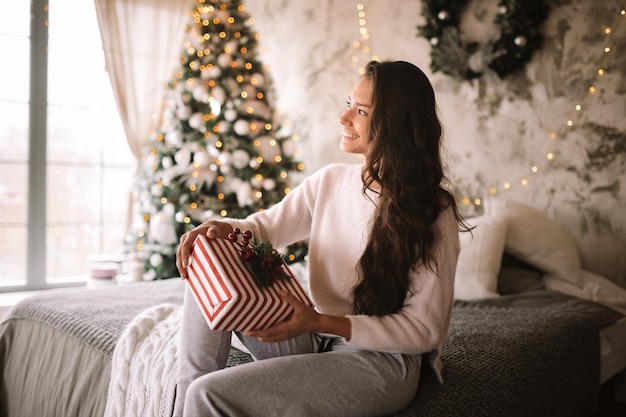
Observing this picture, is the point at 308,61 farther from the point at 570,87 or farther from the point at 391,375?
the point at 391,375

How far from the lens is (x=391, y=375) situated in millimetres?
1338

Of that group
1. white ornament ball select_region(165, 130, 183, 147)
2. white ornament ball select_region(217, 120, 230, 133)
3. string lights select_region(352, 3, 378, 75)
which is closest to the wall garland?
string lights select_region(352, 3, 378, 75)

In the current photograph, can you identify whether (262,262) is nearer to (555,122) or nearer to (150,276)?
(555,122)

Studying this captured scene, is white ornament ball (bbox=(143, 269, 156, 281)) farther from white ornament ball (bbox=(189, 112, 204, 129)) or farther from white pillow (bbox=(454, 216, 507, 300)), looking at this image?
white pillow (bbox=(454, 216, 507, 300))

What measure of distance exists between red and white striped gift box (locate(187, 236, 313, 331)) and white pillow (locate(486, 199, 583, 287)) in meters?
1.64

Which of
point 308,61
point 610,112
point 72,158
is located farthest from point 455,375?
point 72,158

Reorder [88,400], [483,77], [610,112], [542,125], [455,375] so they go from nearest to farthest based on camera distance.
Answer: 1. [455,375]
2. [88,400]
3. [610,112]
4. [542,125]
5. [483,77]

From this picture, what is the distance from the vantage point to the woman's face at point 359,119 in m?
1.52

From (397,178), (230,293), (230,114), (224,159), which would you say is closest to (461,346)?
(397,178)

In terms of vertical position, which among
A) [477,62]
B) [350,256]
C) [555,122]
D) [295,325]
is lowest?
[295,325]

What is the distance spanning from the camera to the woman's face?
1.52 meters

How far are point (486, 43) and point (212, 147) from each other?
1883mm

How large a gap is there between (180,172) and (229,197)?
0.37 meters

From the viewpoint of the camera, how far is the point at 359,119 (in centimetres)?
154
